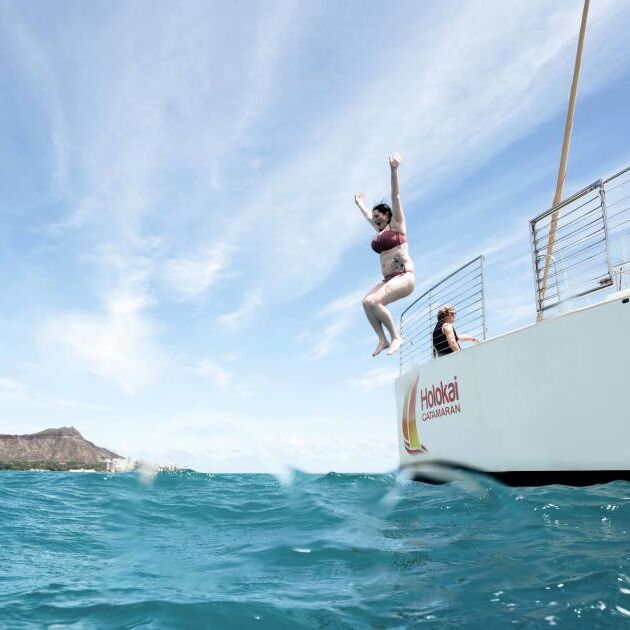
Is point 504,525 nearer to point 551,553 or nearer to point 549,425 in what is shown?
point 551,553


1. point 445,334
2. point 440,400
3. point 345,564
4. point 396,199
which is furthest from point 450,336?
point 345,564

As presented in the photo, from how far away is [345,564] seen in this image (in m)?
3.49

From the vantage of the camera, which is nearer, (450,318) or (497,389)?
(497,389)

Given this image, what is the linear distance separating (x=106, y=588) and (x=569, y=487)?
355 centimetres

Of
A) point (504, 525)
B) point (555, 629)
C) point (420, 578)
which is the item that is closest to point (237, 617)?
point (420, 578)

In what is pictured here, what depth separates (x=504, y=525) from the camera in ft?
12.8

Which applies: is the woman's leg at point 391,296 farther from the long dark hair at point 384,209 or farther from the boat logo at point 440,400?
the boat logo at point 440,400

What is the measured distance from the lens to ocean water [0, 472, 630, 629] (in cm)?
250

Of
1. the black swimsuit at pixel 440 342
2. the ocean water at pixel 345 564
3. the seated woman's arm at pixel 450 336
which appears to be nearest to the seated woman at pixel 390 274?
the seated woman's arm at pixel 450 336

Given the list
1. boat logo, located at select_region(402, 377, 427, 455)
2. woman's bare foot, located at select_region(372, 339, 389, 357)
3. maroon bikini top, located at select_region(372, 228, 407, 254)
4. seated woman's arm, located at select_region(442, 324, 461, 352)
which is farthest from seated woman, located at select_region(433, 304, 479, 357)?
maroon bikini top, located at select_region(372, 228, 407, 254)

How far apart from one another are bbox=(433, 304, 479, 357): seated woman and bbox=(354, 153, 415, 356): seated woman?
4.25 feet

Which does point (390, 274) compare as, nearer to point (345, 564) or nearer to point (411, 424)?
point (411, 424)

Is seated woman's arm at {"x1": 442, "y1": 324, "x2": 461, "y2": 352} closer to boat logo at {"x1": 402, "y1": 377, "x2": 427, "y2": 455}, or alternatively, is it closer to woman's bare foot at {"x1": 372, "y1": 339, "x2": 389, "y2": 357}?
boat logo at {"x1": 402, "y1": 377, "x2": 427, "y2": 455}

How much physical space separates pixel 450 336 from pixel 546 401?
2.14m
